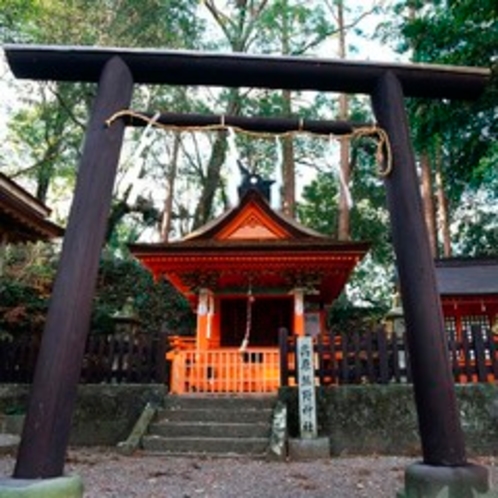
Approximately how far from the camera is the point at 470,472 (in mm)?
3299

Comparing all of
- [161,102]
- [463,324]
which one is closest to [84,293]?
[463,324]

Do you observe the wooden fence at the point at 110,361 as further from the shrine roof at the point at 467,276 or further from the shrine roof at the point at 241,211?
the shrine roof at the point at 467,276

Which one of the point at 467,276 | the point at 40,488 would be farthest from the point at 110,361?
the point at 467,276

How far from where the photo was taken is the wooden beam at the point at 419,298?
346cm

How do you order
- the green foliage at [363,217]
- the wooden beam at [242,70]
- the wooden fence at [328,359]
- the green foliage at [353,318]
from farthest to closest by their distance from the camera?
the green foliage at [363,217] < the green foliage at [353,318] < the wooden fence at [328,359] < the wooden beam at [242,70]

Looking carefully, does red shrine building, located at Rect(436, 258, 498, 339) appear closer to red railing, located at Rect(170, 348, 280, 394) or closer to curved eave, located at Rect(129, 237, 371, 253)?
curved eave, located at Rect(129, 237, 371, 253)

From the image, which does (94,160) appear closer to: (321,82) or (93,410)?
Result: (321,82)

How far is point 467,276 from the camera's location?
18.4 m

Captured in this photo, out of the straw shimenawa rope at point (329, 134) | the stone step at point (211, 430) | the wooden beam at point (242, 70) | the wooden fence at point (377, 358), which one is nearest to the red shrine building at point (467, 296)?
the wooden fence at point (377, 358)

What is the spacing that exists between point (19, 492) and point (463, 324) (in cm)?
1728

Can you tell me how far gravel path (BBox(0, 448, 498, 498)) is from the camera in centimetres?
544

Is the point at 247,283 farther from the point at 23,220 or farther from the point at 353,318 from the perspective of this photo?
the point at 353,318

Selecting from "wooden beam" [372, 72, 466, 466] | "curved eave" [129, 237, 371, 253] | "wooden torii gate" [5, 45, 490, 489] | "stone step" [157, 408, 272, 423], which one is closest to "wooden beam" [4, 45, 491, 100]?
"wooden torii gate" [5, 45, 490, 489]

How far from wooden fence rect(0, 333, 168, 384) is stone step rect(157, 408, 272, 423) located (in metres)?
A: 0.97
